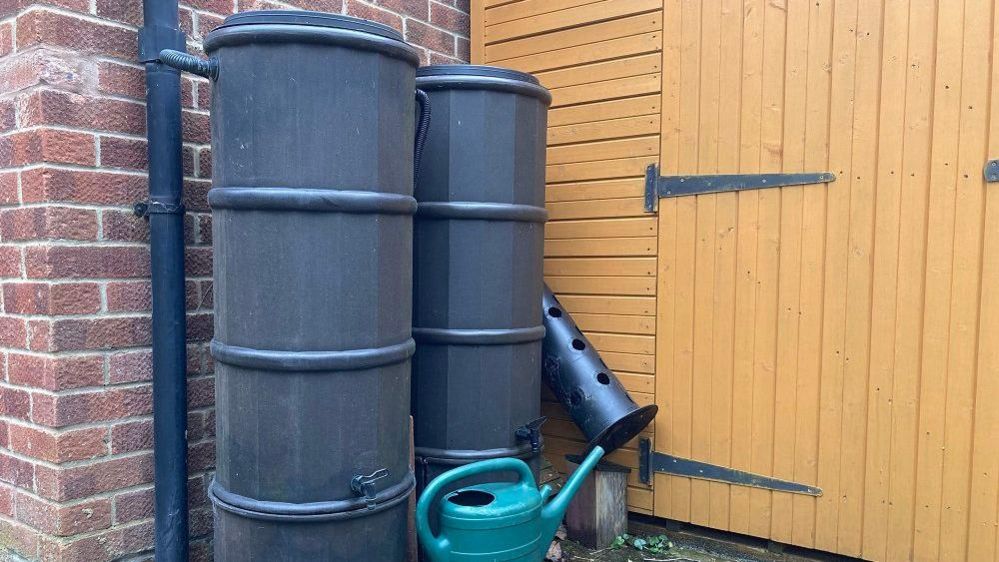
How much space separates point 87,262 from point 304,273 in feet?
2.30

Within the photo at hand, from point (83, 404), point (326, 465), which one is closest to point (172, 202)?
point (83, 404)

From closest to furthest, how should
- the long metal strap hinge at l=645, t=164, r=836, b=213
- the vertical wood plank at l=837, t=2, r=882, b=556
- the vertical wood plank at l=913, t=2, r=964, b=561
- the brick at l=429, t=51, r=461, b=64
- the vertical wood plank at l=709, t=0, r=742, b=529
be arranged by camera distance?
the vertical wood plank at l=913, t=2, r=964, b=561, the vertical wood plank at l=837, t=2, r=882, b=556, the long metal strap hinge at l=645, t=164, r=836, b=213, the vertical wood plank at l=709, t=0, r=742, b=529, the brick at l=429, t=51, r=461, b=64

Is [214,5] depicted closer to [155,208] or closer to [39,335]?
[155,208]

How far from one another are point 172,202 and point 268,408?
2.31ft

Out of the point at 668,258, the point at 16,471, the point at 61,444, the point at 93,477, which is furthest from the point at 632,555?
the point at 16,471

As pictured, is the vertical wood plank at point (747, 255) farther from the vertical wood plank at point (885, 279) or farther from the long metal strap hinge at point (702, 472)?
the vertical wood plank at point (885, 279)

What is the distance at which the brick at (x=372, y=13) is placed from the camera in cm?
287

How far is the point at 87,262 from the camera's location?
210 centimetres

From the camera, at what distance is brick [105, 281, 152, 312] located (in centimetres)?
215

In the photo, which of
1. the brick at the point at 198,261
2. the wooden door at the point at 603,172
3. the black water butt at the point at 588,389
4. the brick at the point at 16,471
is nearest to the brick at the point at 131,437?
the brick at the point at 16,471

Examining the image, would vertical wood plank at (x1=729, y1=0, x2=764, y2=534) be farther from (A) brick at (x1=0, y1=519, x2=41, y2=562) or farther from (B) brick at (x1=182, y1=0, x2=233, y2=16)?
(A) brick at (x1=0, y1=519, x2=41, y2=562)

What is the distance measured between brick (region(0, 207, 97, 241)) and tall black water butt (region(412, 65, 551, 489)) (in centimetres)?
97

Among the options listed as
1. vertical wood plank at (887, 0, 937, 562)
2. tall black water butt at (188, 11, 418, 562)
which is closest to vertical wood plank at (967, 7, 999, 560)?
vertical wood plank at (887, 0, 937, 562)

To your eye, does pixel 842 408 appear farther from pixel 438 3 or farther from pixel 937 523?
pixel 438 3
